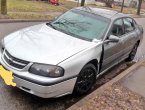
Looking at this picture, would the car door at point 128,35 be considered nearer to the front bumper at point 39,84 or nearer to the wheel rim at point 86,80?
the wheel rim at point 86,80

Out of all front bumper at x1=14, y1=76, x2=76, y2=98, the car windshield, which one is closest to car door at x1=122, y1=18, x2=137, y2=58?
the car windshield

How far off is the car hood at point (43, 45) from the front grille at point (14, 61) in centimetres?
5

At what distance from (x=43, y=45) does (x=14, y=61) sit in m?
0.61

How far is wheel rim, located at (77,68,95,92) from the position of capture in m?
5.12

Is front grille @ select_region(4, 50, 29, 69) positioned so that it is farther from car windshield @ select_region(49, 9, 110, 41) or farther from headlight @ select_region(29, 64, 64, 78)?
car windshield @ select_region(49, 9, 110, 41)

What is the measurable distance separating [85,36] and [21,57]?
165cm

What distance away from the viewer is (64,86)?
184 inches

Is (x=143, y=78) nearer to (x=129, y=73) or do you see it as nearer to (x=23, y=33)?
(x=129, y=73)

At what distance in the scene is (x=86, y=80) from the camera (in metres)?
5.32

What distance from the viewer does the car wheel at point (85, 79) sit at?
16.7 ft

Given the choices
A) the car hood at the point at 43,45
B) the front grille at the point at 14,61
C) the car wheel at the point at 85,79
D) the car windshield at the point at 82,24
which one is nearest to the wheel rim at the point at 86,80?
the car wheel at the point at 85,79

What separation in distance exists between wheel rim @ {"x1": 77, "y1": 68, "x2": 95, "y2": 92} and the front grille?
1060 millimetres

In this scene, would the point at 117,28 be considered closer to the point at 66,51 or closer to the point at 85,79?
the point at 85,79

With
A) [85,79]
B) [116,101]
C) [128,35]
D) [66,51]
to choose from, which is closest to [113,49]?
[128,35]
